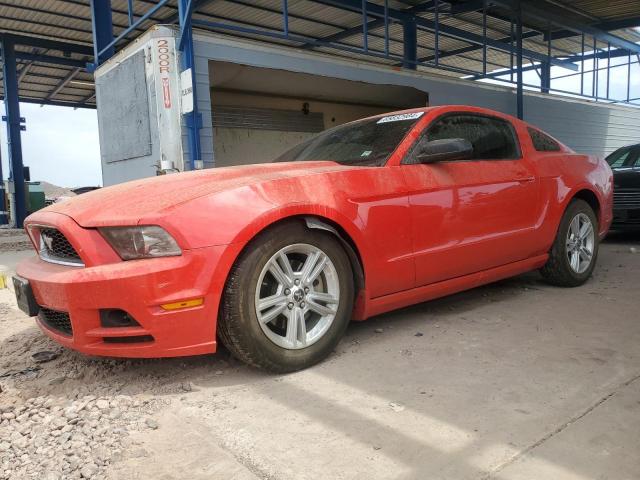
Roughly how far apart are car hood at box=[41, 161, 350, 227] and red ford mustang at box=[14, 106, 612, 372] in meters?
0.01

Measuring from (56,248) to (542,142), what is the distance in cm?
359

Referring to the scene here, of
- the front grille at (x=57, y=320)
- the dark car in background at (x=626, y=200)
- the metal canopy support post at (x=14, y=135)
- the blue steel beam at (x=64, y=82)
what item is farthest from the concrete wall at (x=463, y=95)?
the blue steel beam at (x=64, y=82)

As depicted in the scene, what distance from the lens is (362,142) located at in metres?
3.44

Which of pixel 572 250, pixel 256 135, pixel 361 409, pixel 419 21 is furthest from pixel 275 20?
pixel 361 409

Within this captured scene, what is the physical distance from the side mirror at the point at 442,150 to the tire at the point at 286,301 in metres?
0.85

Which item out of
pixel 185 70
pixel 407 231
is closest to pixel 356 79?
pixel 185 70

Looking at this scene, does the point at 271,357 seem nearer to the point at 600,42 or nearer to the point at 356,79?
the point at 356,79

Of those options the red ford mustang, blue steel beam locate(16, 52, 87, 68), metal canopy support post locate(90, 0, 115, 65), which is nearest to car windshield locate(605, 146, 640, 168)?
the red ford mustang

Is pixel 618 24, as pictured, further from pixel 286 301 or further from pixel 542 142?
pixel 286 301

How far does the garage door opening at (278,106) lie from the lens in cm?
987

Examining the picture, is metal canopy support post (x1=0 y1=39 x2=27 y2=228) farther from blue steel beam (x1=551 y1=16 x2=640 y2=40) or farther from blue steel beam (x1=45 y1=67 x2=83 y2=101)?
blue steel beam (x1=551 y1=16 x2=640 y2=40)

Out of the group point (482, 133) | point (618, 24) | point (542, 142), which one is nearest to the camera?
point (482, 133)

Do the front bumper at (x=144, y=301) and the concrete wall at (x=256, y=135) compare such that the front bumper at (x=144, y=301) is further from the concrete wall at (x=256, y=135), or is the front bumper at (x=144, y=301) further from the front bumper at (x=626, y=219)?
the concrete wall at (x=256, y=135)

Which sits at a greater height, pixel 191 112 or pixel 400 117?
pixel 191 112
